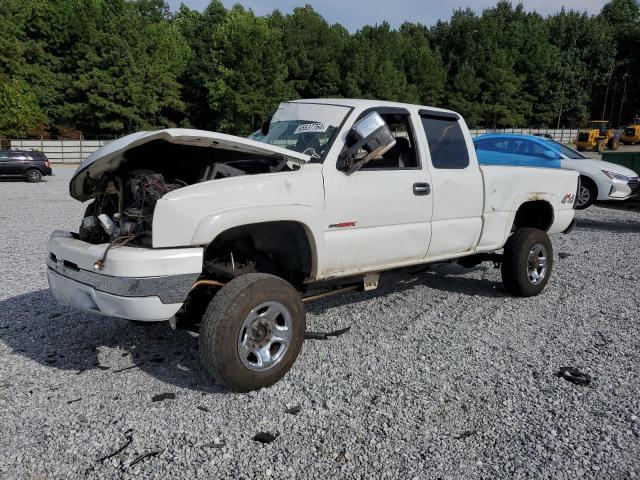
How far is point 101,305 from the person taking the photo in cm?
358

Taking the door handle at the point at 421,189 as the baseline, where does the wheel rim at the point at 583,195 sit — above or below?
below

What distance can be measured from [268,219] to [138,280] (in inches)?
37.9

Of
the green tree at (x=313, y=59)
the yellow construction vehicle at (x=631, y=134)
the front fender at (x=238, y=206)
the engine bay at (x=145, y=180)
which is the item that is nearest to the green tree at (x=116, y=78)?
the green tree at (x=313, y=59)

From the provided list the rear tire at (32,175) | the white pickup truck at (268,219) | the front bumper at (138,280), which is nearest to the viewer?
the front bumper at (138,280)

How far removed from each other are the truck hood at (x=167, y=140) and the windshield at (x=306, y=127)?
0.28 meters

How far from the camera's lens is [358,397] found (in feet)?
12.5

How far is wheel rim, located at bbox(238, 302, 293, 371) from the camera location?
372 cm

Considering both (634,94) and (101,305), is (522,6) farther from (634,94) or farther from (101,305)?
(101,305)

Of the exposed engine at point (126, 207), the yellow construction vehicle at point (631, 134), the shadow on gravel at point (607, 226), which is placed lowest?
the shadow on gravel at point (607, 226)

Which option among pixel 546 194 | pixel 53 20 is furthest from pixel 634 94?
pixel 546 194

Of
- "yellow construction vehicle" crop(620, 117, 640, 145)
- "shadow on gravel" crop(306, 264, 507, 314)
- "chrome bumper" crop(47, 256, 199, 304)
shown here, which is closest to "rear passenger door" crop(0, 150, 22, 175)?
"shadow on gravel" crop(306, 264, 507, 314)

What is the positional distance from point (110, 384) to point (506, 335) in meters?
3.37

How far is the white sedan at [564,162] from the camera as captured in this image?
1345 centimetres

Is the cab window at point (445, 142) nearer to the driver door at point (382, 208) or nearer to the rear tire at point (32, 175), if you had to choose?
the driver door at point (382, 208)
